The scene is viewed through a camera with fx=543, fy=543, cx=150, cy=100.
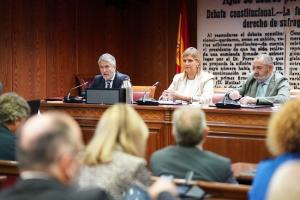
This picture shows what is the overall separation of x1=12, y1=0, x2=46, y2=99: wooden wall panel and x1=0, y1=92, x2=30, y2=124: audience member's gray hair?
153 inches

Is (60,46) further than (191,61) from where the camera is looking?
Yes

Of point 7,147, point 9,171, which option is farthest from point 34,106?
point 9,171

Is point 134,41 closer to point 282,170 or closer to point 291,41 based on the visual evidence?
point 291,41

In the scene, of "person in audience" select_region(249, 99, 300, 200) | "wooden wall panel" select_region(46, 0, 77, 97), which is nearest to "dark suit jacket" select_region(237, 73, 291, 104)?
"person in audience" select_region(249, 99, 300, 200)

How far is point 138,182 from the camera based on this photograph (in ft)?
8.04

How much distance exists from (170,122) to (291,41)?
367 centimetres

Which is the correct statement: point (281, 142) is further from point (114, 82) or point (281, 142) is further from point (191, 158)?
point (114, 82)

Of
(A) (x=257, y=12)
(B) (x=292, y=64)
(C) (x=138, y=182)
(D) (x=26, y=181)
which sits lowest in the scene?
(C) (x=138, y=182)

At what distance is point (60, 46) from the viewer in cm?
812

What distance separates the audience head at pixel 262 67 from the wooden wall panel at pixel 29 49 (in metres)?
3.35

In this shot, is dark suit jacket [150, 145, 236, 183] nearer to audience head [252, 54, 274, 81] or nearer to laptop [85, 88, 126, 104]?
laptop [85, 88, 126, 104]

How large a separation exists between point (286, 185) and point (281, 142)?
0.31 meters

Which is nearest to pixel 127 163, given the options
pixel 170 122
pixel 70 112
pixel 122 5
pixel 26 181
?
pixel 26 181

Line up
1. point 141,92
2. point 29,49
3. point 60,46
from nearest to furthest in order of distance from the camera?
point 141,92
point 29,49
point 60,46
